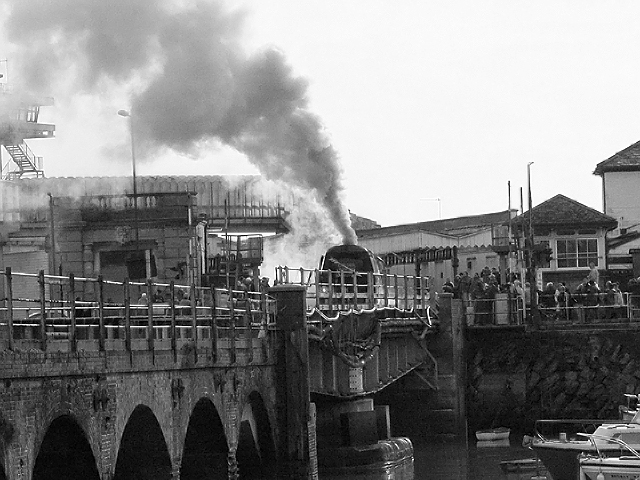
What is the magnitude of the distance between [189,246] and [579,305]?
57.9ft

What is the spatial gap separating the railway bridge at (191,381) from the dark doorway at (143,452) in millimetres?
27

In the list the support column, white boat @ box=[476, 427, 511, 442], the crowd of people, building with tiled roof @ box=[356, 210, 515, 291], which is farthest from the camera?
building with tiled roof @ box=[356, 210, 515, 291]

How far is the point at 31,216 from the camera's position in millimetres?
75688

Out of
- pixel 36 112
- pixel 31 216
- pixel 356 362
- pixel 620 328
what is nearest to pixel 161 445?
pixel 356 362

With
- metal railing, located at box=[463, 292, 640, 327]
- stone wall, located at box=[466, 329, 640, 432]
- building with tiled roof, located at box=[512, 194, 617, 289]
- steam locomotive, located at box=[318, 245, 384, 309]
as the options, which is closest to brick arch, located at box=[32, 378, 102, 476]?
steam locomotive, located at box=[318, 245, 384, 309]

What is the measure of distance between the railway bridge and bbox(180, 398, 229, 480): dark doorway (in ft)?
0.11

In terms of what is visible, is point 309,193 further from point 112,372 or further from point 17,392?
point 17,392

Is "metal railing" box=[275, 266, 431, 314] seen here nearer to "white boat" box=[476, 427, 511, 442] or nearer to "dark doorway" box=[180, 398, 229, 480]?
"white boat" box=[476, 427, 511, 442]

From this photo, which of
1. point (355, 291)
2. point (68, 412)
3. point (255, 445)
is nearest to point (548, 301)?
point (355, 291)

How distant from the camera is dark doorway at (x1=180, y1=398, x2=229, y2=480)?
36.3 m

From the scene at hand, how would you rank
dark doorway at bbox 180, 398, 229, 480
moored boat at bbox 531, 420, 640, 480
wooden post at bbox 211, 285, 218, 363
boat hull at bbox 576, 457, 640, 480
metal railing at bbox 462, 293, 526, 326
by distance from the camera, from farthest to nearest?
1. metal railing at bbox 462, 293, 526, 326
2. moored boat at bbox 531, 420, 640, 480
3. dark doorway at bbox 180, 398, 229, 480
4. wooden post at bbox 211, 285, 218, 363
5. boat hull at bbox 576, 457, 640, 480

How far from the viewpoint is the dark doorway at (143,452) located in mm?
31234

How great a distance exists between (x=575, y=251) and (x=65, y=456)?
60.8 metres

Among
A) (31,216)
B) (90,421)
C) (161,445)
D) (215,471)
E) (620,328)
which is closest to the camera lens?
(90,421)
